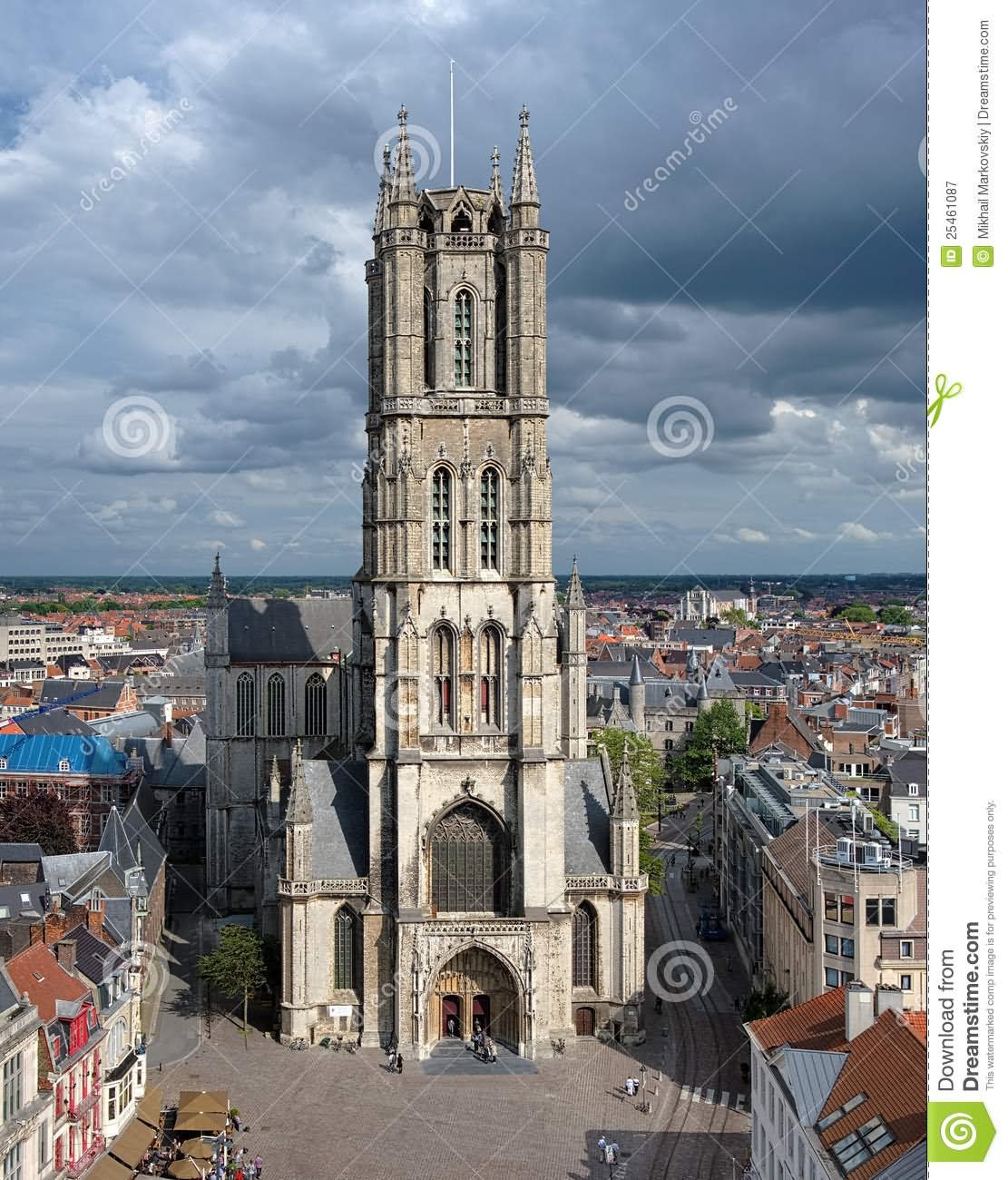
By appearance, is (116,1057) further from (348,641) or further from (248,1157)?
(348,641)

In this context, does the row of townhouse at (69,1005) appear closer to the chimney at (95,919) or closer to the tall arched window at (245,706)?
the chimney at (95,919)

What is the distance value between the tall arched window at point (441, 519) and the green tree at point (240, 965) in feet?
67.2

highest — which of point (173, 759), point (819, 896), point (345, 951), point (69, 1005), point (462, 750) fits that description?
point (462, 750)

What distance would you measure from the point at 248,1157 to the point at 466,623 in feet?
81.1

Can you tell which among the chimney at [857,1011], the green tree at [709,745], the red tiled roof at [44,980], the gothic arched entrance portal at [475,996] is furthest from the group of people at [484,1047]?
the green tree at [709,745]

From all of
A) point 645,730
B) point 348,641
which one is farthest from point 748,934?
point 645,730

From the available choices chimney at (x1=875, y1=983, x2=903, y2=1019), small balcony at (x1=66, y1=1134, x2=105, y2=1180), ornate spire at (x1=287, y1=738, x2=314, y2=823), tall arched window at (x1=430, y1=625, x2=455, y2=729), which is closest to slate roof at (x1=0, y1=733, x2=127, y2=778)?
ornate spire at (x1=287, y1=738, x2=314, y2=823)

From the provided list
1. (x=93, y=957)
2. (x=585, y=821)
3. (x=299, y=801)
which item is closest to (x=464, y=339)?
(x=299, y=801)

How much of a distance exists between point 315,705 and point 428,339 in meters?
30.6

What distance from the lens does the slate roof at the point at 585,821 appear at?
200 feet

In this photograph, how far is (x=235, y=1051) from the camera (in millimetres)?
58500

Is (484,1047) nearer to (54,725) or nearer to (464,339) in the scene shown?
(464,339)
